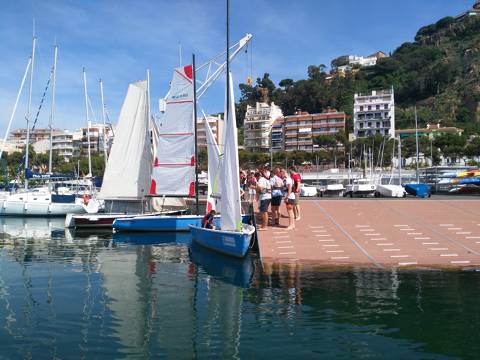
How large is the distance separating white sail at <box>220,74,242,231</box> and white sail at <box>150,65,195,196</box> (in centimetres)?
1025

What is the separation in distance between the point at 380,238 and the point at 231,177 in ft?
20.0

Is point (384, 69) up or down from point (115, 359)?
up

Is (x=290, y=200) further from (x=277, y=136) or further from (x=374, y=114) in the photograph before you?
(x=277, y=136)

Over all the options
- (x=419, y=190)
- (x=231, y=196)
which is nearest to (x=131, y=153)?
(x=231, y=196)

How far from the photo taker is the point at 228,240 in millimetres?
18469

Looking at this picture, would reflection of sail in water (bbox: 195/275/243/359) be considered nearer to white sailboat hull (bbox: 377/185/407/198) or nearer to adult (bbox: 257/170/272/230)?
adult (bbox: 257/170/272/230)

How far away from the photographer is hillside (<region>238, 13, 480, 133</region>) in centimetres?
13500

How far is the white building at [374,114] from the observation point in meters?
118

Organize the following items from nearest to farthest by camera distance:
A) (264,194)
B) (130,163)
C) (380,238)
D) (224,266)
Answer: (224,266)
(380,238)
(264,194)
(130,163)

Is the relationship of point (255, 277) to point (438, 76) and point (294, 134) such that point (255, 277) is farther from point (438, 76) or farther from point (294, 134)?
point (438, 76)

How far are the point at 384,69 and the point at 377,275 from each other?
166 meters

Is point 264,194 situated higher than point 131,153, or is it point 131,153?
point 131,153

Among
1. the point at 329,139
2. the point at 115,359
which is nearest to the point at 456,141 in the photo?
the point at 329,139

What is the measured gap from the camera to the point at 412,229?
20.1 meters
